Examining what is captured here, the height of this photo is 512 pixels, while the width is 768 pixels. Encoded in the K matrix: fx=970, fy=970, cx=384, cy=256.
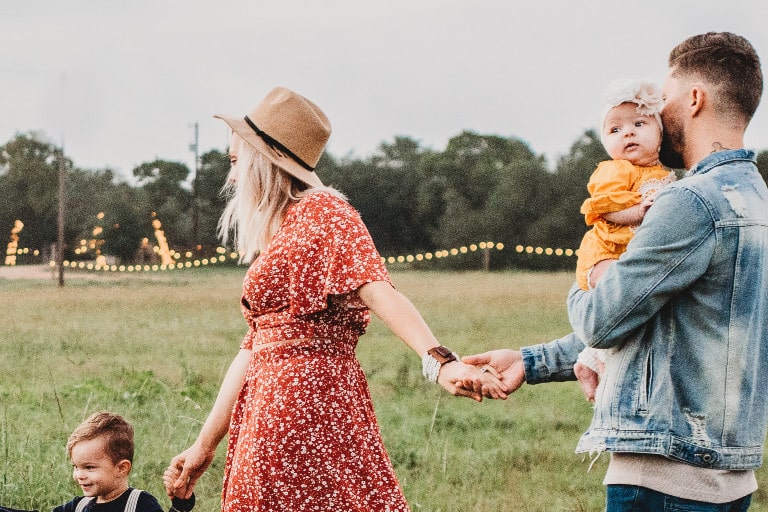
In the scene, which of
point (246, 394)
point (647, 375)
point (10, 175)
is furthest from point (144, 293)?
point (647, 375)

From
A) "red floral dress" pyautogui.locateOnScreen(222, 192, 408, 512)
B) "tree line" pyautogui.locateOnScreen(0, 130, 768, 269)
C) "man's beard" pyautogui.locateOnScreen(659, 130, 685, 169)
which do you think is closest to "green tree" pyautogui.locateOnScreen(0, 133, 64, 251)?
"tree line" pyautogui.locateOnScreen(0, 130, 768, 269)

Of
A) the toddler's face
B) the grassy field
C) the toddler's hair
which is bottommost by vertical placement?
the grassy field

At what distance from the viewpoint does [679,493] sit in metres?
1.95

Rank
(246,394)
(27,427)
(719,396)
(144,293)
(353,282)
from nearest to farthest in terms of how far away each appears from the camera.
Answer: (719,396), (353,282), (246,394), (27,427), (144,293)

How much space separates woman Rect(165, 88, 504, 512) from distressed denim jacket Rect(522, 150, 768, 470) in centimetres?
63

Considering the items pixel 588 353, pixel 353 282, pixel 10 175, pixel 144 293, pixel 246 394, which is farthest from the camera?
pixel 10 175

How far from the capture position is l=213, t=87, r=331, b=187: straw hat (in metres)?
2.75

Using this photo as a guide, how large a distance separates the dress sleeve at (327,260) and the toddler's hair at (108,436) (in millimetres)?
979

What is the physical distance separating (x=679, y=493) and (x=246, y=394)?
4.22ft

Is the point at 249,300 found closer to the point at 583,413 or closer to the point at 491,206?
the point at 583,413

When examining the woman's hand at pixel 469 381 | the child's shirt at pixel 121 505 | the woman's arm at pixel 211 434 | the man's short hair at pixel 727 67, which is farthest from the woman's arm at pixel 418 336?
the child's shirt at pixel 121 505

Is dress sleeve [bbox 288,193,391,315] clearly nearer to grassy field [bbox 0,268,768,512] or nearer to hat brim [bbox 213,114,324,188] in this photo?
hat brim [bbox 213,114,324,188]

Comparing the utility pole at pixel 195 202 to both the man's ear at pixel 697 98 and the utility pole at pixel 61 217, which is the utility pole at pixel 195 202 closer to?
the utility pole at pixel 61 217

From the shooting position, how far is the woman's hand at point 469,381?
8.11 feet
